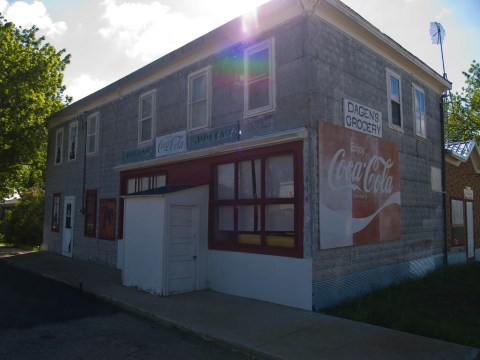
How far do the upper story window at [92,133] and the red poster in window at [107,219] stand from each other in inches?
93.0

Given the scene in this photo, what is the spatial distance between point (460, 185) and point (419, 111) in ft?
14.8

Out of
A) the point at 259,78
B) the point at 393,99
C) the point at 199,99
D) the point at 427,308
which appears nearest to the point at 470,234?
the point at 393,99

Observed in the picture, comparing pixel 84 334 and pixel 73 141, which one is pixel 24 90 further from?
pixel 84 334

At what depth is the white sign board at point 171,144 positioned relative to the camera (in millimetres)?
11564

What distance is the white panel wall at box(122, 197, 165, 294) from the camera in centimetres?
940

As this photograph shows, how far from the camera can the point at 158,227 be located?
950 centimetres

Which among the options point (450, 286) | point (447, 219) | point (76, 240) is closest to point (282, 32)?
point (450, 286)

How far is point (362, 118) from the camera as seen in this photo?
999cm

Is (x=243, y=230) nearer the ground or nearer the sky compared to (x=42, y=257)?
nearer the sky

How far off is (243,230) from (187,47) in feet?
17.9

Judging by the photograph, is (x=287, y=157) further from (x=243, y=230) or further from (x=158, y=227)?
(x=158, y=227)

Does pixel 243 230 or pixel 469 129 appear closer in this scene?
pixel 243 230

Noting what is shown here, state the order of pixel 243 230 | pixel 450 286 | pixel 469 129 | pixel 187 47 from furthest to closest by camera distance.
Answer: pixel 469 129
pixel 187 47
pixel 450 286
pixel 243 230

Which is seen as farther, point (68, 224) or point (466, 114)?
point (466, 114)
